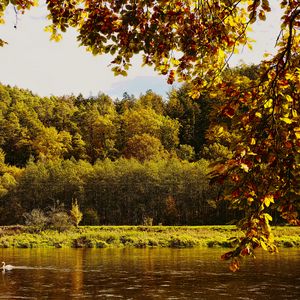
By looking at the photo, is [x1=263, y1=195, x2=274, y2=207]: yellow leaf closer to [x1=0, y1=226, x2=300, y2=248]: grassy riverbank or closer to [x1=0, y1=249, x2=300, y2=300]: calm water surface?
[x1=0, y1=249, x2=300, y2=300]: calm water surface

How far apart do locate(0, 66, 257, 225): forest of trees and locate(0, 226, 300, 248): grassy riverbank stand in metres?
8.40

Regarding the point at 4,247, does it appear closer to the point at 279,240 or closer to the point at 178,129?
the point at 279,240

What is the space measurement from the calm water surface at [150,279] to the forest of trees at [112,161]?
321 inches

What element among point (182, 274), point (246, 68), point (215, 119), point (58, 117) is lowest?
point (182, 274)

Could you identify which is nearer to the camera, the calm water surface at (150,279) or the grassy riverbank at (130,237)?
the calm water surface at (150,279)

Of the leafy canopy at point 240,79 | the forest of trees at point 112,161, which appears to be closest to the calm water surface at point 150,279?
the forest of trees at point 112,161

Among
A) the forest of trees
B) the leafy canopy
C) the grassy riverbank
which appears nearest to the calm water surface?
the forest of trees

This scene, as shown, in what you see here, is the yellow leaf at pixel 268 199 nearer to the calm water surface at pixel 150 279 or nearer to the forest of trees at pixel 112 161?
the calm water surface at pixel 150 279

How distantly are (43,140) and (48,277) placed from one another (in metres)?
106

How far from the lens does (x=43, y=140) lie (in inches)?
5128

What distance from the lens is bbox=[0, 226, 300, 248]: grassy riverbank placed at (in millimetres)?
53850

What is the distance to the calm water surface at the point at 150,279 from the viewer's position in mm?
21406

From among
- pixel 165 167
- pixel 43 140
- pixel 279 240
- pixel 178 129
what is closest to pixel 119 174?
pixel 165 167

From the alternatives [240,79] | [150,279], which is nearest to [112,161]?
[150,279]
